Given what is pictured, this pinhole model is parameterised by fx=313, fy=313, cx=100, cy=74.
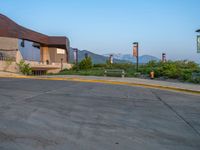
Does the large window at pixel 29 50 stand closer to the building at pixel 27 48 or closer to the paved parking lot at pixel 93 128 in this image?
the building at pixel 27 48

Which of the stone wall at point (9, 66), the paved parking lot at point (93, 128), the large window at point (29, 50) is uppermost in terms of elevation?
the large window at point (29, 50)

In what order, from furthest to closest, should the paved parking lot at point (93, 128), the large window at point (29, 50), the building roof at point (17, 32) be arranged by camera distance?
the large window at point (29, 50) < the building roof at point (17, 32) < the paved parking lot at point (93, 128)

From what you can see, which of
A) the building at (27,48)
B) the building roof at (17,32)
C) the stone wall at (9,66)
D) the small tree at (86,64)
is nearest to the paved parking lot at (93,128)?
the stone wall at (9,66)

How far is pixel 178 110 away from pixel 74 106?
365 cm

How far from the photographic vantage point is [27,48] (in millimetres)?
48844

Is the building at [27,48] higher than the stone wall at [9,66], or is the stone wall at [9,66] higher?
the building at [27,48]

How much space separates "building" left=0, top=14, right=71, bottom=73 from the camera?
38.3 m

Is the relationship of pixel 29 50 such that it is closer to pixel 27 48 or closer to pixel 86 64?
pixel 27 48

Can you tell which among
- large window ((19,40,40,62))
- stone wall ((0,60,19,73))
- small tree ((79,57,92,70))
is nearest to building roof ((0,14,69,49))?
large window ((19,40,40,62))

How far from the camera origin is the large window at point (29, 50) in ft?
151

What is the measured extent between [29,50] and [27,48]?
0.80m

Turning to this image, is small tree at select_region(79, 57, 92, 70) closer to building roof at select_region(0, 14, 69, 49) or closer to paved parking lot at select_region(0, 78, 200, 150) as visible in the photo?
building roof at select_region(0, 14, 69, 49)

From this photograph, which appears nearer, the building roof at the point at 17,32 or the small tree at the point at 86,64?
the building roof at the point at 17,32

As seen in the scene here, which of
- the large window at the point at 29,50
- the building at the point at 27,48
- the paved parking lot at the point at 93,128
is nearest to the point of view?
the paved parking lot at the point at 93,128
